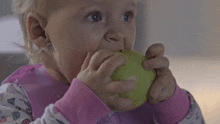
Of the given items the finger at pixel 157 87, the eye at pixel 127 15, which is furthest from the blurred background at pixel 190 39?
the finger at pixel 157 87

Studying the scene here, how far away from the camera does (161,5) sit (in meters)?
0.74

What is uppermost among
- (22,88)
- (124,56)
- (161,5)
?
(161,5)

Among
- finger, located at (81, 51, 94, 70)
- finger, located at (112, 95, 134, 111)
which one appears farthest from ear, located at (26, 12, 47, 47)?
finger, located at (112, 95, 134, 111)

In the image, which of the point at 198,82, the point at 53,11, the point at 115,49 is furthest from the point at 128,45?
the point at 198,82

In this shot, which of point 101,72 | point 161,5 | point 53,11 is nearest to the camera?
point 101,72

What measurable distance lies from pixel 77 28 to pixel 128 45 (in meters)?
0.12

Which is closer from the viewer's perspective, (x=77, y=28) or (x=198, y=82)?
(x=77, y=28)

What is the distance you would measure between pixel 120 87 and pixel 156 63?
4.3 inches

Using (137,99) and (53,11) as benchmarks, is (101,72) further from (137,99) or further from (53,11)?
(53,11)

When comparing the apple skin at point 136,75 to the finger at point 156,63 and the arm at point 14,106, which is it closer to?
the finger at point 156,63

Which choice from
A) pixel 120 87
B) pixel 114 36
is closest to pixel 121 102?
A: pixel 120 87

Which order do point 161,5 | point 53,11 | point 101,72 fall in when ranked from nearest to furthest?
point 101,72
point 53,11
point 161,5

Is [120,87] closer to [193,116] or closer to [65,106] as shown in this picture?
[65,106]

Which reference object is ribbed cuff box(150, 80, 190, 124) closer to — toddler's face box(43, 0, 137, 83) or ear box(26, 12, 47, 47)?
toddler's face box(43, 0, 137, 83)
